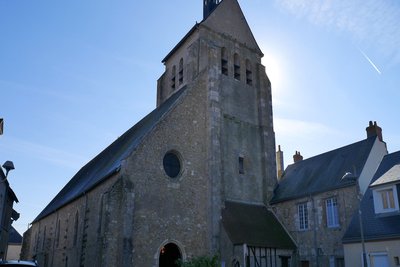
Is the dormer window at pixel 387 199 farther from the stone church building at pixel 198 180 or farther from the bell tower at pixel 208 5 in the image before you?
the bell tower at pixel 208 5

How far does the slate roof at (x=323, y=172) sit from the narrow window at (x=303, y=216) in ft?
1.90

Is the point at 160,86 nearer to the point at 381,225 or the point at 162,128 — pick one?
the point at 162,128

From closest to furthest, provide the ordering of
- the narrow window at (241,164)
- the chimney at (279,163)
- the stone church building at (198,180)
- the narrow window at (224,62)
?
the stone church building at (198,180) → the narrow window at (241,164) → the narrow window at (224,62) → the chimney at (279,163)

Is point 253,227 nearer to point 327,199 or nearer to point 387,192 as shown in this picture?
point 327,199

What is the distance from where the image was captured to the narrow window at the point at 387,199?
1637 cm

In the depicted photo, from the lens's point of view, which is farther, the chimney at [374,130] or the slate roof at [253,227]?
the chimney at [374,130]

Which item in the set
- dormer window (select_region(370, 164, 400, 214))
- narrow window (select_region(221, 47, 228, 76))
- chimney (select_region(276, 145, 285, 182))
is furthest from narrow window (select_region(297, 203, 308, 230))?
narrow window (select_region(221, 47, 228, 76))

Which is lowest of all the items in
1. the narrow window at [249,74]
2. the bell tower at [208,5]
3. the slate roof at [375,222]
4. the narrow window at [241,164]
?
the slate roof at [375,222]

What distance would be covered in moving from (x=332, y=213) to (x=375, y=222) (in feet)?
8.53

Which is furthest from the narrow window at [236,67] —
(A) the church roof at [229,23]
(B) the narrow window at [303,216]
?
(B) the narrow window at [303,216]

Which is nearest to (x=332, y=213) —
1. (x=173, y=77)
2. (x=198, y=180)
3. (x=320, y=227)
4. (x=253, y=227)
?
(x=320, y=227)

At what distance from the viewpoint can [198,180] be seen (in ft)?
65.4

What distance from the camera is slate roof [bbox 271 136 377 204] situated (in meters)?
19.3

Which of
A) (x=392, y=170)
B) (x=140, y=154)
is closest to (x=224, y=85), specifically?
(x=140, y=154)
